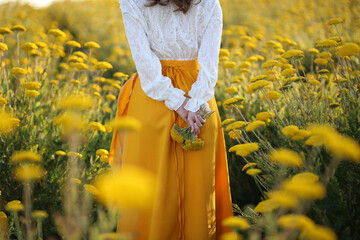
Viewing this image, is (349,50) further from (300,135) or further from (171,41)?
(171,41)

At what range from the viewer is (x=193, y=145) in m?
1.80

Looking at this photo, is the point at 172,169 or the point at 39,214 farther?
the point at 172,169

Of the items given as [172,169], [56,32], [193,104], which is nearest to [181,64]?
[193,104]

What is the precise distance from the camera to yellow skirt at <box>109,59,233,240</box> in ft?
6.01

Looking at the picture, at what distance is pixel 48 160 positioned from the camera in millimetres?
2592

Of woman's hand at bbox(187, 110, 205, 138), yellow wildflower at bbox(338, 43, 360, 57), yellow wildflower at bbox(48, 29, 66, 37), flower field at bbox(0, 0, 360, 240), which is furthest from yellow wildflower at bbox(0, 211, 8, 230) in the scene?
yellow wildflower at bbox(338, 43, 360, 57)

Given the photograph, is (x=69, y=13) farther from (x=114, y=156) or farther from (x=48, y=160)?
(x=114, y=156)

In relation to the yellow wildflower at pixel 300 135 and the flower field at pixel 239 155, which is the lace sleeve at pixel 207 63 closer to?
the flower field at pixel 239 155

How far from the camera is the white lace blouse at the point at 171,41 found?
177cm

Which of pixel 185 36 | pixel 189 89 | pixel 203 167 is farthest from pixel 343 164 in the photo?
pixel 185 36

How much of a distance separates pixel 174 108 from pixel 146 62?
0.28 metres

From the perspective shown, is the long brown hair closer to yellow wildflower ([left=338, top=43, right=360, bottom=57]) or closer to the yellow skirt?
the yellow skirt

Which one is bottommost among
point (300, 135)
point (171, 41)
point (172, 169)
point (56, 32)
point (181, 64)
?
point (172, 169)

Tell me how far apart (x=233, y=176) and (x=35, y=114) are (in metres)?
1.79
